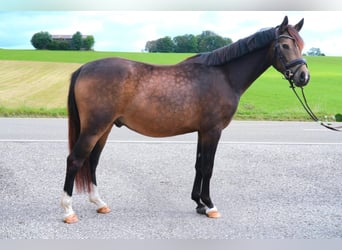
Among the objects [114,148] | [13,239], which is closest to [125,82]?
[13,239]

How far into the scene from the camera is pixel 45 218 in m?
3.82

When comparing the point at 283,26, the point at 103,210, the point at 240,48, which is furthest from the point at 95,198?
the point at 283,26

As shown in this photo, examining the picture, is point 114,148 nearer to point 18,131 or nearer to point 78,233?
point 18,131

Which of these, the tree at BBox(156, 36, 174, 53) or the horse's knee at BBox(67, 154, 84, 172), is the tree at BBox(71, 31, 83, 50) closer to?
the tree at BBox(156, 36, 174, 53)

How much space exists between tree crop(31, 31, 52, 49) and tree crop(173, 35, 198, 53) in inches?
66.8

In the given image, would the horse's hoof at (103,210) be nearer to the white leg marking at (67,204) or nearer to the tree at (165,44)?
the white leg marking at (67,204)

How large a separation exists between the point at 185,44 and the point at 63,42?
163cm

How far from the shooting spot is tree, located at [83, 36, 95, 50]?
494 centimetres

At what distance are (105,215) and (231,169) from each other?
269 cm

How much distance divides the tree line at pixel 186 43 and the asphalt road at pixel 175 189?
6.01 ft

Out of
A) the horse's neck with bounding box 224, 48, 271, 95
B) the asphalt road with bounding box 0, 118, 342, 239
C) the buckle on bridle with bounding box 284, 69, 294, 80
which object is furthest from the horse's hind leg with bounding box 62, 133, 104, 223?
the buckle on bridle with bounding box 284, 69, 294, 80

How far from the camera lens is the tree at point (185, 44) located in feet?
15.9

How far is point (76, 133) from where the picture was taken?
3771mm

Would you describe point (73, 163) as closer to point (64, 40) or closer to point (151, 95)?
point (151, 95)
